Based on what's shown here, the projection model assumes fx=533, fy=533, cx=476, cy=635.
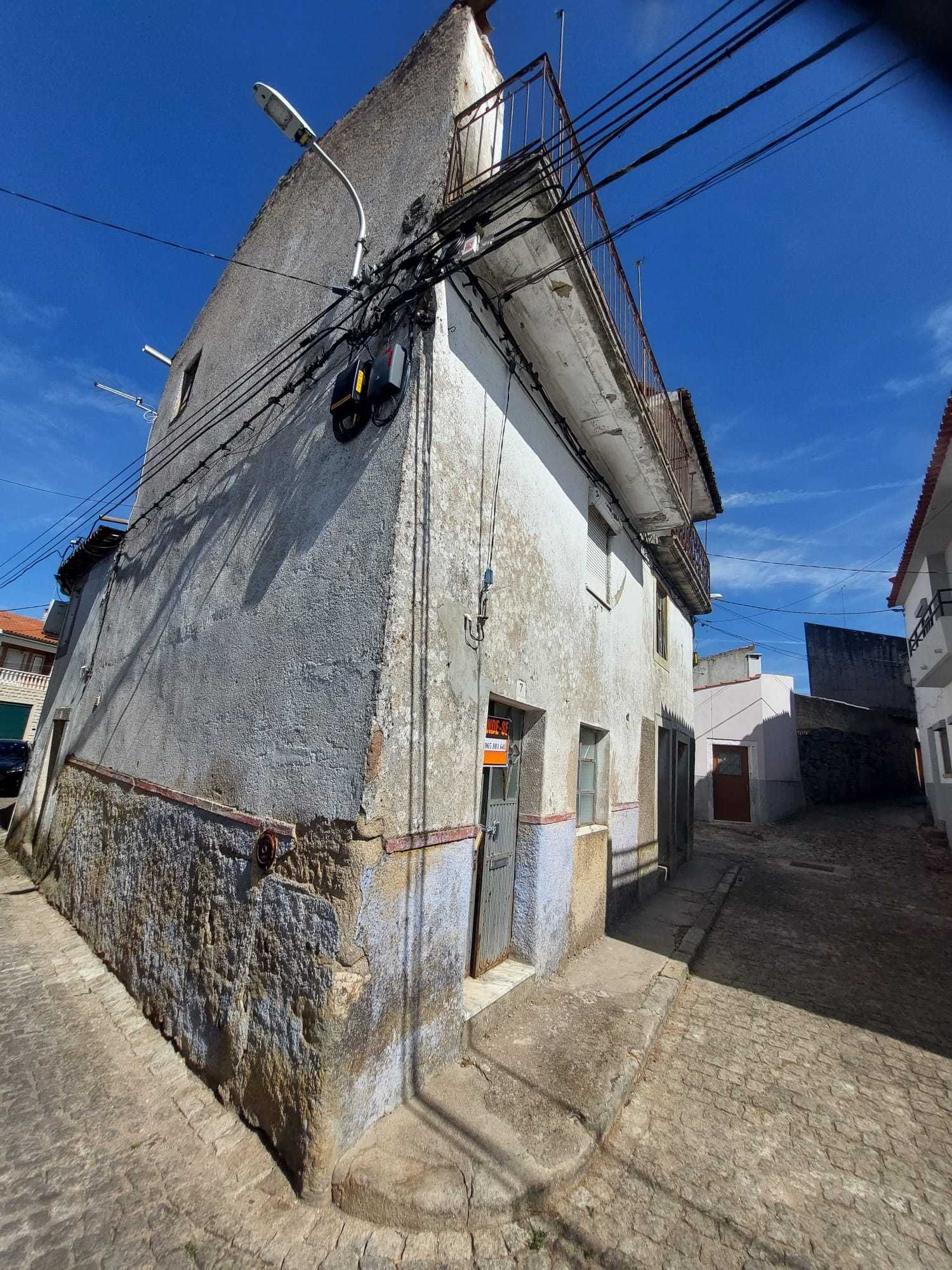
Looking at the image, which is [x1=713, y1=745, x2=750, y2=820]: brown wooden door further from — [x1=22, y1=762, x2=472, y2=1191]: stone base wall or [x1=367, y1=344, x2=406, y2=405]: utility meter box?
[x1=367, y1=344, x2=406, y2=405]: utility meter box

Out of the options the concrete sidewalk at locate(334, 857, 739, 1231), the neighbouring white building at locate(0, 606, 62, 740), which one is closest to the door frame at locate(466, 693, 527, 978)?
the concrete sidewalk at locate(334, 857, 739, 1231)

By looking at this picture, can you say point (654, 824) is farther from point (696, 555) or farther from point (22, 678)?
point (22, 678)

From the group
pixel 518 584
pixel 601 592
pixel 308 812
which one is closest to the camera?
pixel 308 812

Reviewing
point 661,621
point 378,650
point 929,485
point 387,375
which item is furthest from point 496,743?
point 929,485

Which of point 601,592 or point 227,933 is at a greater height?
point 601,592

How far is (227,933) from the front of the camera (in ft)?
11.5

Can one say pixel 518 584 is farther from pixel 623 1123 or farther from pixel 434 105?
pixel 434 105

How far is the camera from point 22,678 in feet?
79.9

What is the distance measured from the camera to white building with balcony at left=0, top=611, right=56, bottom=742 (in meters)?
23.8

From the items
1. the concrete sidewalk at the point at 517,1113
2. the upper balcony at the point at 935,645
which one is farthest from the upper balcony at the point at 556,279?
the upper balcony at the point at 935,645

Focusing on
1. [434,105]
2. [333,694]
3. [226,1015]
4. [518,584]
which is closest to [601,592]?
[518,584]

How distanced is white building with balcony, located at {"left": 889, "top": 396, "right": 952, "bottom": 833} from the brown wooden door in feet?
15.9

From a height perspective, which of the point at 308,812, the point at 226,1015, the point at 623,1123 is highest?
the point at 308,812

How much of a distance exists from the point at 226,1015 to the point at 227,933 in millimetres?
454
